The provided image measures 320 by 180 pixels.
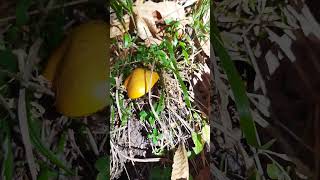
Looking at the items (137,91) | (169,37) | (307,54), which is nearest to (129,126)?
(137,91)

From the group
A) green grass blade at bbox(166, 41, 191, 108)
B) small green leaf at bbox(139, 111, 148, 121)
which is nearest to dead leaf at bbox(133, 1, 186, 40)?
green grass blade at bbox(166, 41, 191, 108)

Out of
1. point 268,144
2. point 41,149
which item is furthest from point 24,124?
point 268,144

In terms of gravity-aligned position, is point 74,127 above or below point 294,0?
below

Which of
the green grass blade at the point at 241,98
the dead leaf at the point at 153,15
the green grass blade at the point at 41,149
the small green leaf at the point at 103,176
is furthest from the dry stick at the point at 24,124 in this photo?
the green grass blade at the point at 241,98

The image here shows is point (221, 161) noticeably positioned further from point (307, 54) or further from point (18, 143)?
point (18, 143)

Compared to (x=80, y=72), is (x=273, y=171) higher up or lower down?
lower down

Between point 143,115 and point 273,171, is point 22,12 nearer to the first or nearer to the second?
point 143,115
